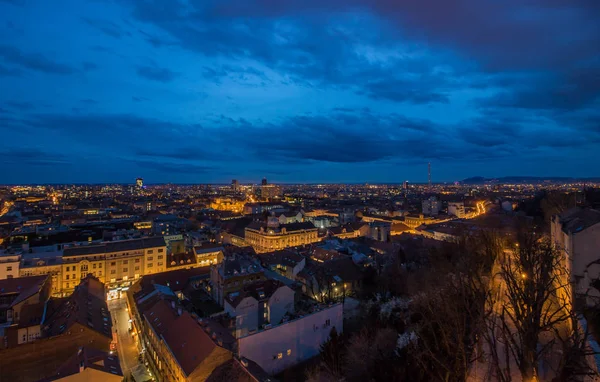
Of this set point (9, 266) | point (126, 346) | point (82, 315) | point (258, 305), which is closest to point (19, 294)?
point (9, 266)

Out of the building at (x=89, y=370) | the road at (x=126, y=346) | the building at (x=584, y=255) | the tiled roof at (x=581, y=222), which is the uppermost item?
the tiled roof at (x=581, y=222)

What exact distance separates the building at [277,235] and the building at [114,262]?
16579 mm

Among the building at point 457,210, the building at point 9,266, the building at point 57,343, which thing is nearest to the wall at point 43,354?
the building at point 57,343

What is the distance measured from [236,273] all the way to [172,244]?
960 inches

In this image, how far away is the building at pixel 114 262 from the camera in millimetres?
32406

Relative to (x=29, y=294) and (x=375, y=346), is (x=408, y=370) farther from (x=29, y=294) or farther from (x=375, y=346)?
(x=29, y=294)

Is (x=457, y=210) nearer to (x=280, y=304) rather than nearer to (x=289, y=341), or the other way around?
(x=280, y=304)

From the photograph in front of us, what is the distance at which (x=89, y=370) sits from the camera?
13.5m

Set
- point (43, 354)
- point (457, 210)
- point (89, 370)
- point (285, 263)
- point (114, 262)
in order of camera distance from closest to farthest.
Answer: point (89, 370) < point (43, 354) < point (285, 263) < point (114, 262) < point (457, 210)

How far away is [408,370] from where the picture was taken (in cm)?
1296

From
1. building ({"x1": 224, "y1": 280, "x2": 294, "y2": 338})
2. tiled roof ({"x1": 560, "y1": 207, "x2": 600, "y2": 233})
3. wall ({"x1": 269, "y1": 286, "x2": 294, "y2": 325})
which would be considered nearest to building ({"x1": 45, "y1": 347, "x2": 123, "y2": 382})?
building ({"x1": 224, "y1": 280, "x2": 294, "y2": 338})

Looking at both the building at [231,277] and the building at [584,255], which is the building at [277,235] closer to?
the building at [231,277]

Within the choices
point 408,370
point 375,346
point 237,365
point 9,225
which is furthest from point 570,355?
point 9,225

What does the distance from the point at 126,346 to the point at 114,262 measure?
620 inches
